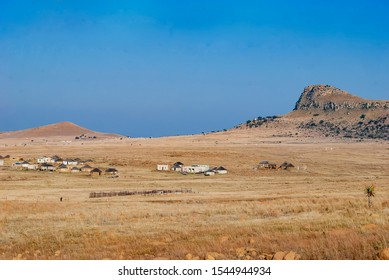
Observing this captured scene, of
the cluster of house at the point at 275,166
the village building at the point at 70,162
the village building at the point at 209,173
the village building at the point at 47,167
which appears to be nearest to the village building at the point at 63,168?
the village building at the point at 47,167

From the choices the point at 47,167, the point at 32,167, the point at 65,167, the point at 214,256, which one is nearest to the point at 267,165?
the point at 65,167

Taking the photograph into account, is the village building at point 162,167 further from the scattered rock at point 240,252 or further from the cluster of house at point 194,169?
the scattered rock at point 240,252

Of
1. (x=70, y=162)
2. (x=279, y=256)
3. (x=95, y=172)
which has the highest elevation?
(x=70, y=162)

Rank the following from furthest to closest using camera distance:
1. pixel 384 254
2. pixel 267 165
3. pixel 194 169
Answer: pixel 267 165 → pixel 194 169 → pixel 384 254

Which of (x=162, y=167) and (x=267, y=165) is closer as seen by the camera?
(x=267, y=165)

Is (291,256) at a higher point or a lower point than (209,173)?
higher

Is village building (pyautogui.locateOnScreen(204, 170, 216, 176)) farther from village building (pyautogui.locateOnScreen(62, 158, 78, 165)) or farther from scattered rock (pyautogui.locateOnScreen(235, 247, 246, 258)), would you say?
scattered rock (pyautogui.locateOnScreen(235, 247, 246, 258))

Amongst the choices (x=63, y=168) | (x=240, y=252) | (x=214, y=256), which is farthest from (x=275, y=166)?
(x=214, y=256)

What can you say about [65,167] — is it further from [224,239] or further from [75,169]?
[224,239]

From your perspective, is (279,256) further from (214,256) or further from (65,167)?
(65,167)

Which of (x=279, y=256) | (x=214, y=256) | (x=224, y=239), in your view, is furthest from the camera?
(x=224, y=239)

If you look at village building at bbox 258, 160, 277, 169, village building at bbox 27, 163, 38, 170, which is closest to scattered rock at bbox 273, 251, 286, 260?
village building at bbox 258, 160, 277, 169

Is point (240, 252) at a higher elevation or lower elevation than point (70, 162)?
lower

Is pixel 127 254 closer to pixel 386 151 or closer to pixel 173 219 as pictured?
pixel 173 219
